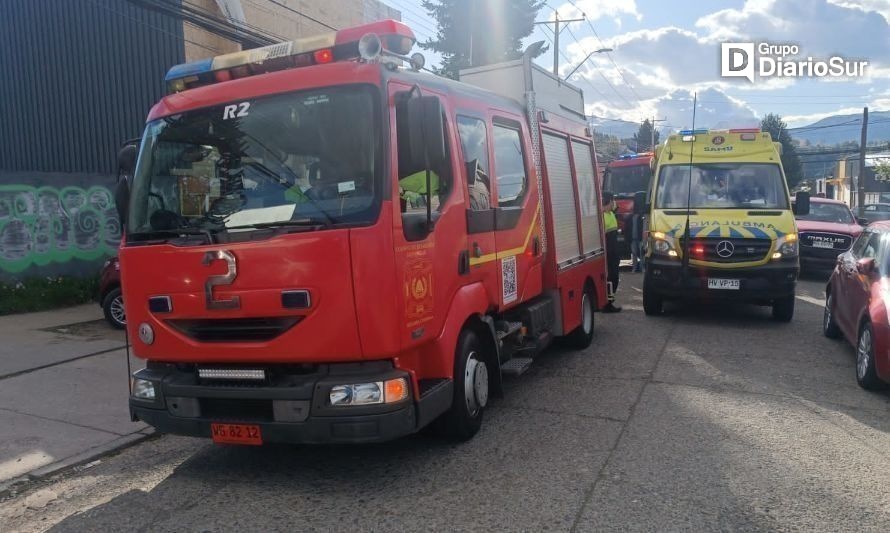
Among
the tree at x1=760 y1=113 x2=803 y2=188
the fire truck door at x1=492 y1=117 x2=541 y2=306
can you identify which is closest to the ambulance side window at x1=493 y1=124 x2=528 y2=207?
the fire truck door at x1=492 y1=117 x2=541 y2=306

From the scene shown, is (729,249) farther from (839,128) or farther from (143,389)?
(839,128)

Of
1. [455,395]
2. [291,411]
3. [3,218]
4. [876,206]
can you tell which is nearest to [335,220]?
[291,411]

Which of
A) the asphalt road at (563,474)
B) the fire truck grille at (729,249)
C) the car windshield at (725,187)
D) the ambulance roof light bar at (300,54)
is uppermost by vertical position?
the ambulance roof light bar at (300,54)

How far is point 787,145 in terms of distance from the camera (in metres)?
55.5

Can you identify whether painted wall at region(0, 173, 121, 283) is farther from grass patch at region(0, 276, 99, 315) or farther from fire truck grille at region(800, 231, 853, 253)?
fire truck grille at region(800, 231, 853, 253)

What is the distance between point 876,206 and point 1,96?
3351 centimetres

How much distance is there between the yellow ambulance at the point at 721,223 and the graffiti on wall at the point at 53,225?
9.49 meters

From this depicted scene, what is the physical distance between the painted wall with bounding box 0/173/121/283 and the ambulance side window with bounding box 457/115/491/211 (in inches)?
362

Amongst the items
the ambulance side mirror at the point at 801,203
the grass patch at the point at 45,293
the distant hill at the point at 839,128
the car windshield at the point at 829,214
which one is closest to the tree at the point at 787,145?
the distant hill at the point at 839,128

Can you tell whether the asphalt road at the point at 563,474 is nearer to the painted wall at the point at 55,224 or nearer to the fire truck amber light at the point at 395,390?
the fire truck amber light at the point at 395,390

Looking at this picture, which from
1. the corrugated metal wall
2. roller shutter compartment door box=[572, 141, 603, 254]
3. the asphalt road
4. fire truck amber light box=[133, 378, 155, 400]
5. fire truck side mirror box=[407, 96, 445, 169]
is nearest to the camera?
the asphalt road

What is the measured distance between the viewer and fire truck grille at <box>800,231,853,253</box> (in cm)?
1459

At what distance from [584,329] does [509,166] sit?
3.00 meters

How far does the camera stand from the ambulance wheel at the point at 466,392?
4.89 meters
